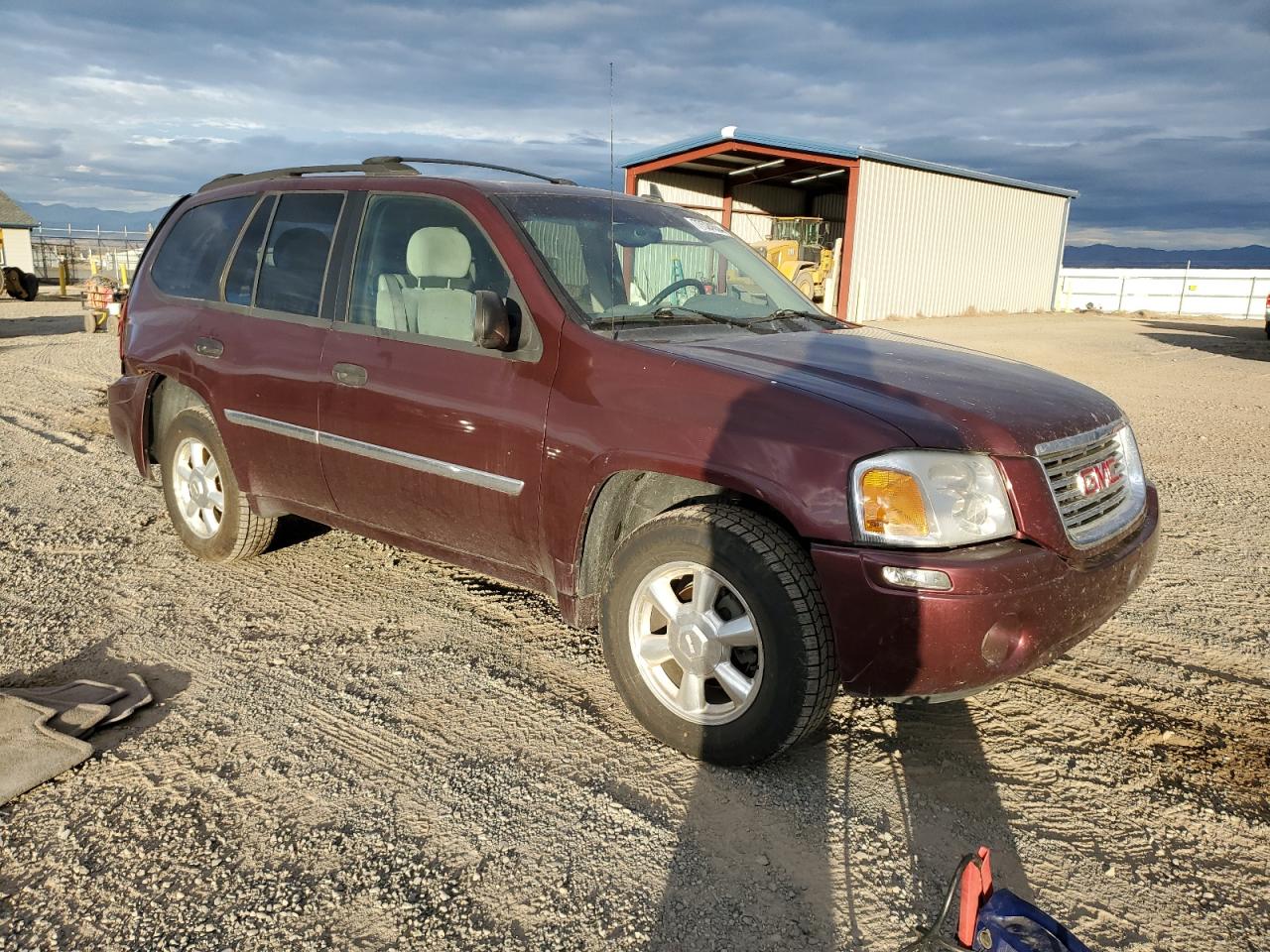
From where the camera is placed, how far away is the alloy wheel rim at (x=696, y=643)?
9.58 ft

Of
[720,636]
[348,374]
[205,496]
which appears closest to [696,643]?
[720,636]

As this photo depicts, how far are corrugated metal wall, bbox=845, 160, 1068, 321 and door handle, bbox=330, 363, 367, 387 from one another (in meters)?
21.6

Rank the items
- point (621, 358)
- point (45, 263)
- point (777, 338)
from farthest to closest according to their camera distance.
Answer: point (45, 263)
point (777, 338)
point (621, 358)

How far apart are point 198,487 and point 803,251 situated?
26322mm

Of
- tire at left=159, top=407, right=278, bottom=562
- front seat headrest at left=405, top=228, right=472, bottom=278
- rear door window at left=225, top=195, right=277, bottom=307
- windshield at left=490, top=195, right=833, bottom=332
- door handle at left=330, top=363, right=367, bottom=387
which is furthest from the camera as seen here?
tire at left=159, top=407, right=278, bottom=562

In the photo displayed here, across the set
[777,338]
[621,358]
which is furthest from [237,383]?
[777,338]

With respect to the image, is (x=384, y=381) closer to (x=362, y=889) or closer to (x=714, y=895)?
(x=362, y=889)

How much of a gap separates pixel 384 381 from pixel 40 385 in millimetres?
9142

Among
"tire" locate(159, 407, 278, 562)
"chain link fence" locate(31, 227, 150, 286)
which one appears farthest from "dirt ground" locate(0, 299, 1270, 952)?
"chain link fence" locate(31, 227, 150, 286)

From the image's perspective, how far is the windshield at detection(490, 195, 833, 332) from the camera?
140 inches

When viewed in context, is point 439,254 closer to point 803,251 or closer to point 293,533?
point 293,533

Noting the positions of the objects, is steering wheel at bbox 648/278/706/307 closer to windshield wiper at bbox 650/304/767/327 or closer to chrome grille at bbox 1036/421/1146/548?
windshield wiper at bbox 650/304/767/327

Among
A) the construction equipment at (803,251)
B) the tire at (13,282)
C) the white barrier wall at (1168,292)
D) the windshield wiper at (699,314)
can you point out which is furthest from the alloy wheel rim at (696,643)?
the white barrier wall at (1168,292)

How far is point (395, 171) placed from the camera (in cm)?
414
